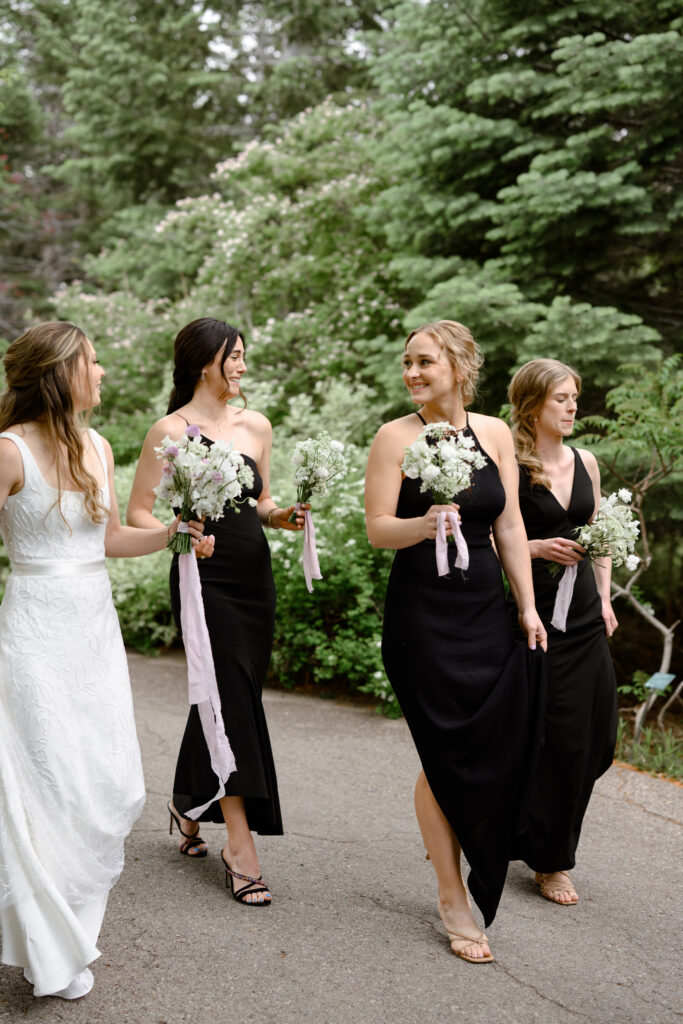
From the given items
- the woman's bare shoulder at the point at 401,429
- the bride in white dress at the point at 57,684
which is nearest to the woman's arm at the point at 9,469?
the bride in white dress at the point at 57,684

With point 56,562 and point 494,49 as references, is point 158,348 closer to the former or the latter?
point 494,49

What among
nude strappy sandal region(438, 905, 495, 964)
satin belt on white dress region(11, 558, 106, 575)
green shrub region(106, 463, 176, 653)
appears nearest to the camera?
satin belt on white dress region(11, 558, 106, 575)

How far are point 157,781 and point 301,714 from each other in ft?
6.13

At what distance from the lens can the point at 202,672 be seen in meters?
3.89

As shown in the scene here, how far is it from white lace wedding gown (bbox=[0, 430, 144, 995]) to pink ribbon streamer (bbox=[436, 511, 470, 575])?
3.99 feet

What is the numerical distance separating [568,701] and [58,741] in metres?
2.24

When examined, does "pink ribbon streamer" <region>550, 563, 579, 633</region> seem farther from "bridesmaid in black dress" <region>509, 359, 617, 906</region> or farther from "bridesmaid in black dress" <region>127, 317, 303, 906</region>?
→ "bridesmaid in black dress" <region>127, 317, 303, 906</region>

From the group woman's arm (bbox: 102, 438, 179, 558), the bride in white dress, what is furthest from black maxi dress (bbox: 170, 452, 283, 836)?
the bride in white dress

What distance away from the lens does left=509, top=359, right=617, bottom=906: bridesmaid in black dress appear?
4.21 m

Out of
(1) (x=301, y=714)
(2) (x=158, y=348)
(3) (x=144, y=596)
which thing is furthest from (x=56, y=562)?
(2) (x=158, y=348)

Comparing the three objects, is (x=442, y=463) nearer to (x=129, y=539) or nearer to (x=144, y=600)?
(x=129, y=539)

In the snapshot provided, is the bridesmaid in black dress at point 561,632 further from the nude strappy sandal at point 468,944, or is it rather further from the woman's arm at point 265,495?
the woman's arm at point 265,495

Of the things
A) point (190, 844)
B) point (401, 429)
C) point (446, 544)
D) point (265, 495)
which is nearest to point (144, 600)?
point (190, 844)

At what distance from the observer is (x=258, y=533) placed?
4.37 m
